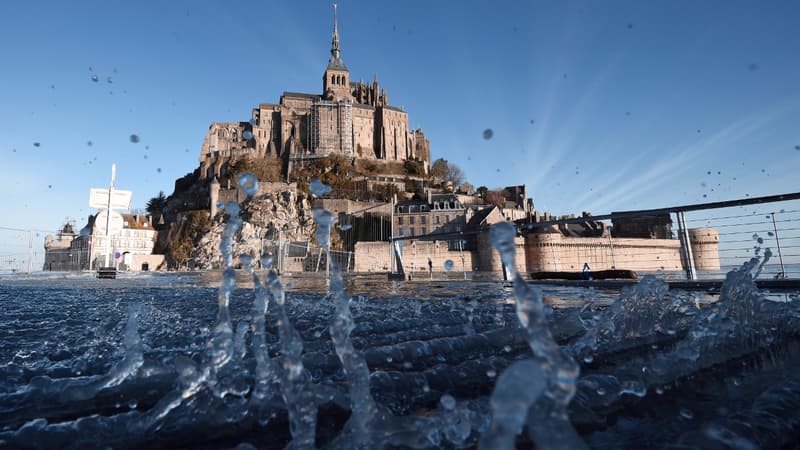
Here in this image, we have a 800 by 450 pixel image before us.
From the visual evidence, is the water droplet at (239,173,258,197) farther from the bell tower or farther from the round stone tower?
the bell tower

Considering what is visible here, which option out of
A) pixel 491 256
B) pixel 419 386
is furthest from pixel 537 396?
pixel 491 256

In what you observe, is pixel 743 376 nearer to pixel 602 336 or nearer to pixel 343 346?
pixel 602 336

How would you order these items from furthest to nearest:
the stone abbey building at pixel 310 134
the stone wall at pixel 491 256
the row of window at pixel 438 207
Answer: the stone abbey building at pixel 310 134, the row of window at pixel 438 207, the stone wall at pixel 491 256

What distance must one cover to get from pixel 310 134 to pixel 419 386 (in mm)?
61444

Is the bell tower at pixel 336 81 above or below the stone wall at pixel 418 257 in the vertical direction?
above

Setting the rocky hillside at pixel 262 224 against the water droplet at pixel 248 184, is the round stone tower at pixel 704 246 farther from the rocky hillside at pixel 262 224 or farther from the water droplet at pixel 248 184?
the water droplet at pixel 248 184

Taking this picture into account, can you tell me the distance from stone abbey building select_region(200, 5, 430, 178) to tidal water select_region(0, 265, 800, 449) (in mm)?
56297

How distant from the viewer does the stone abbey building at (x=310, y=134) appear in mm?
58000

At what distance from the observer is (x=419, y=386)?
5.09 ft

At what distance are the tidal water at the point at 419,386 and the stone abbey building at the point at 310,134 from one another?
2216 inches

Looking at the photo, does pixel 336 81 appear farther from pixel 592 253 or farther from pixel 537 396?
pixel 537 396

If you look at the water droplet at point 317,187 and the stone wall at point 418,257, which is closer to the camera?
the water droplet at point 317,187

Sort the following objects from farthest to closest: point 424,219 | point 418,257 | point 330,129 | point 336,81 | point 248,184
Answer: point 336,81
point 330,129
point 424,219
point 418,257
point 248,184

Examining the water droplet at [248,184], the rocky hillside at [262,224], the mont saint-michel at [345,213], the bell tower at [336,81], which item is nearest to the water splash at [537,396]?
the water droplet at [248,184]
